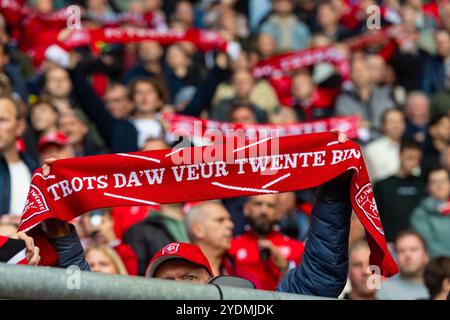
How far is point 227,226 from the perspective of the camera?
800cm

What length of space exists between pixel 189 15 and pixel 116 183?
10460 mm

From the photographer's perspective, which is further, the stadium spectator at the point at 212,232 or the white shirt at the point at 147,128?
the white shirt at the point at 147,128

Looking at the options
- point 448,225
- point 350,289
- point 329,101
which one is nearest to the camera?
point 350,289

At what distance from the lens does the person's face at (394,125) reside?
482 inches

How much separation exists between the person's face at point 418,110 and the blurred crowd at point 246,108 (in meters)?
0.01

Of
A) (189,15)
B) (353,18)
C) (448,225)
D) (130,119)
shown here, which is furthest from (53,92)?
(353,18)

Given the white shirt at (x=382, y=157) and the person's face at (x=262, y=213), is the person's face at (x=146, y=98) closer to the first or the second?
the white shirt at (x=382, y=157)

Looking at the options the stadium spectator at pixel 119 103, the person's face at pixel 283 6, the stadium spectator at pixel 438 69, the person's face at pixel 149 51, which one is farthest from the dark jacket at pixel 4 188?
the person's face at pixel 283 6

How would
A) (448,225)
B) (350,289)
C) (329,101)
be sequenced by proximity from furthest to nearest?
(329,101) < (448,225) < (350,289)

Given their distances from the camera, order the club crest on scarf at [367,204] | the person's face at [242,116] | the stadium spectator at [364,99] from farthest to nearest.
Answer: the stadium spectator at [364,99] < the person's face at [242,116] < the club crest on scarf at [367,204]

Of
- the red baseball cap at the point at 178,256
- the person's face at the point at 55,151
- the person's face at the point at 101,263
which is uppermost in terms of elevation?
the person's face at the point at 55,151

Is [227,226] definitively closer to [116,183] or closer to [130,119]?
[116,183]

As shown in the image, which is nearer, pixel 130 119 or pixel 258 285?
pixel 258 285

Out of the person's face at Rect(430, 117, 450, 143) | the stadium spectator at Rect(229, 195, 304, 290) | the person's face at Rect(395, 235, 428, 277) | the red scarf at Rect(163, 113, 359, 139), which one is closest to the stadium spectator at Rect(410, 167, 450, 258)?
the person's face at Rect(395, 235, 428, 277)
